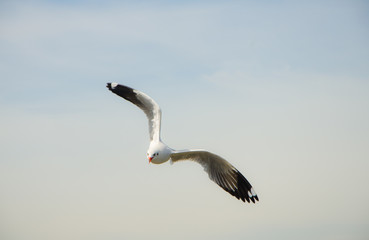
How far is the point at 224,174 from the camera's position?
12.7 meters

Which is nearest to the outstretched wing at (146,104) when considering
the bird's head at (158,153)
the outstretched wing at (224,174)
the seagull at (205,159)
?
the seagull at (205,159)

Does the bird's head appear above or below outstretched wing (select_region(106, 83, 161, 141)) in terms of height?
below

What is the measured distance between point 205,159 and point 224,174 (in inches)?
26.4

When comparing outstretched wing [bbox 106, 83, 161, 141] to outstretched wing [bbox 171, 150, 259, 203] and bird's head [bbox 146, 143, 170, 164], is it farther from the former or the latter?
outstretched wing [bbox 171, 150, 259, 203]

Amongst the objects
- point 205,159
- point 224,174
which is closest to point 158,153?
point 205,159

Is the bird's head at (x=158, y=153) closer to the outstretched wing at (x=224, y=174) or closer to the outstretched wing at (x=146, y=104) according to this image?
the outstretched wing at (x=146, y=104)

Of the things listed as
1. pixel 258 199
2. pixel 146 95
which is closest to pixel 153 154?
pixel 146 95

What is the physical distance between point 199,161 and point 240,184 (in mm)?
1231

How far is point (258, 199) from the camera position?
12844 mm

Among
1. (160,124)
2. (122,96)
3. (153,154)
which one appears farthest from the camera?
(122,96)

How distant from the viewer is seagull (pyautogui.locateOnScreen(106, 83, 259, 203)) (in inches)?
476

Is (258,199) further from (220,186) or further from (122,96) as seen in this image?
(122,96)

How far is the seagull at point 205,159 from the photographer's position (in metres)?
12.1

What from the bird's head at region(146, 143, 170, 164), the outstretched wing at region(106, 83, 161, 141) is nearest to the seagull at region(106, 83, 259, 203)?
the outstretched wing at region(106, 83, 161, 141)
